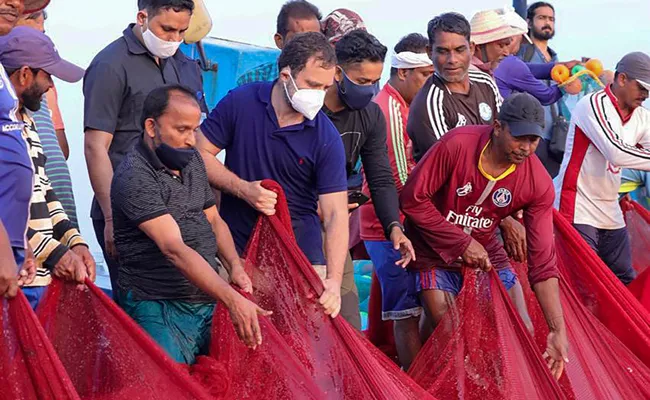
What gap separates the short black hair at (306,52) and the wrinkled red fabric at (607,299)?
5.25 feet

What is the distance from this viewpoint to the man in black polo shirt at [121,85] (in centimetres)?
479

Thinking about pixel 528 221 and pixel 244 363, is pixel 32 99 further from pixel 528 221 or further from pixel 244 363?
pixel 528 221

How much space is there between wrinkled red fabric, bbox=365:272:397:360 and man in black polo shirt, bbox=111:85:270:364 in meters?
2.17

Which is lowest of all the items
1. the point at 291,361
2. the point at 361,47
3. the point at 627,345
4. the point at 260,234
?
the point at 627,345

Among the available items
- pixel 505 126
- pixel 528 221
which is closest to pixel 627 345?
pixel 528 221

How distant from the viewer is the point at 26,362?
3461mm

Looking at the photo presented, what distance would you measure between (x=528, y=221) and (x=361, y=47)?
1100 mm

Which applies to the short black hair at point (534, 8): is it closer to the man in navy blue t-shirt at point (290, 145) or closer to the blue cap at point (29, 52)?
the man in navy blue t-shirt at point (290, 145)

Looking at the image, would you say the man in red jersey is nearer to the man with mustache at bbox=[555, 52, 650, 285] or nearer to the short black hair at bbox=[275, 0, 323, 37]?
the man with mustache at bbox=[555, 52, 650, 285]

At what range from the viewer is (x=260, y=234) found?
461cm

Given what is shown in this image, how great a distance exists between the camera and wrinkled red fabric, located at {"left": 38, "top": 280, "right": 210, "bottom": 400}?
379cm

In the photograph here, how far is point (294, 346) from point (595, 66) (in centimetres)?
387

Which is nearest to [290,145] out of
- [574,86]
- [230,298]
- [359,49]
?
[359,49]

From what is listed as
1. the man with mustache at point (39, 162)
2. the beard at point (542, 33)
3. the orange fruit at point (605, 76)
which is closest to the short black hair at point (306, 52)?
the man with mustache at point (39, 162)
